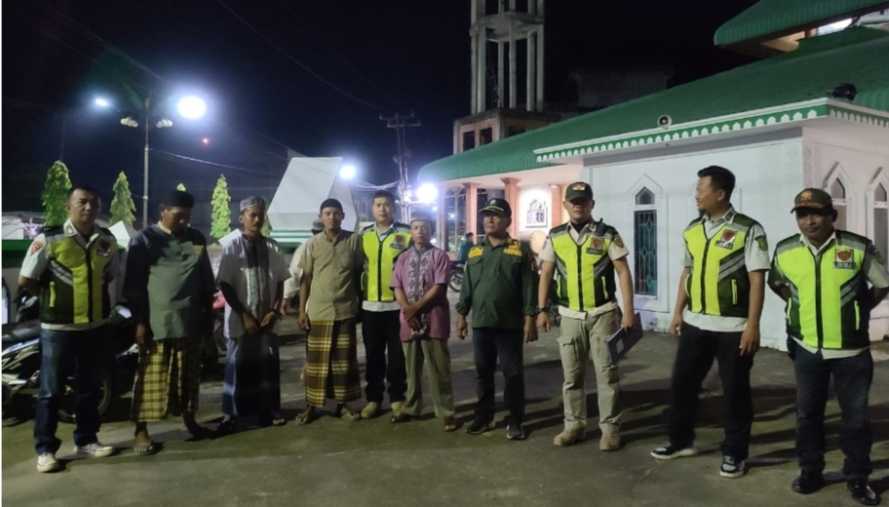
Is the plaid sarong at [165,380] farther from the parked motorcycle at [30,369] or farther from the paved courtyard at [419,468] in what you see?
the parked motorcycle at [30,369]

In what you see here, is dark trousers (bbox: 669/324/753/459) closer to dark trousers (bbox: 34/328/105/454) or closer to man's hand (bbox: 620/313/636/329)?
man's hand (bbox: 620/313/636/329)

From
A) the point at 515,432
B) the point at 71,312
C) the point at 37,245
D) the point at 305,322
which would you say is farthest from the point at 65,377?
the point at 515,432

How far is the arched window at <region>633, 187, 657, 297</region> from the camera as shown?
1022 centimetres

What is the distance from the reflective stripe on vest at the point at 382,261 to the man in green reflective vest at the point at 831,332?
292 centimetres

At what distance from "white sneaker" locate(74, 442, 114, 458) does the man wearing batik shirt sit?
6.98 feet

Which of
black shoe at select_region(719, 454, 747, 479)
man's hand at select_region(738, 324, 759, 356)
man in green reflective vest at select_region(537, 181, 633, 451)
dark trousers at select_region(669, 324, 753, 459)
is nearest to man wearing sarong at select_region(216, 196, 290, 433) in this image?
man in green reflective vest at select_region(537, 181, 633, 451)

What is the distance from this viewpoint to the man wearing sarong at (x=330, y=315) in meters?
5.36

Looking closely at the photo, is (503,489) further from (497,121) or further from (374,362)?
(497,121)

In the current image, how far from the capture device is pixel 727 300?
407cm

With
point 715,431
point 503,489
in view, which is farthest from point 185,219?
point 715,431

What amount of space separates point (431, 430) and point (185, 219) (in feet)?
8.05

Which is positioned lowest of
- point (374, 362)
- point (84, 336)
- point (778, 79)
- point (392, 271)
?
point (374, 362)

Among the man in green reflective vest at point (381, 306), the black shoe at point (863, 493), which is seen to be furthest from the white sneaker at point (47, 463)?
the black shoe at point (863, 493)

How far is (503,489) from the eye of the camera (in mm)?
3924
